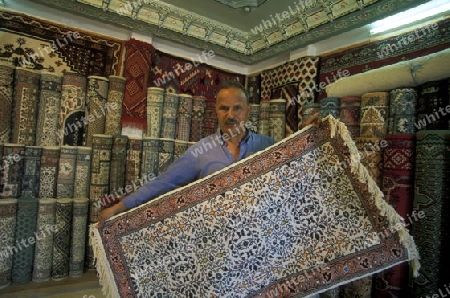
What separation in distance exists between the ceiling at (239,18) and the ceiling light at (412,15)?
10 cm

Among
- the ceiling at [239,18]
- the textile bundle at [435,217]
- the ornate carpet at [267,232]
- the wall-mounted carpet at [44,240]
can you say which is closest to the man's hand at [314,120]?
the ornate carpet at [267,232]

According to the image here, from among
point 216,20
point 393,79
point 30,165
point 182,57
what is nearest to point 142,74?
point 182,57

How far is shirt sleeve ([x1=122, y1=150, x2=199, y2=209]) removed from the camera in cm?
125

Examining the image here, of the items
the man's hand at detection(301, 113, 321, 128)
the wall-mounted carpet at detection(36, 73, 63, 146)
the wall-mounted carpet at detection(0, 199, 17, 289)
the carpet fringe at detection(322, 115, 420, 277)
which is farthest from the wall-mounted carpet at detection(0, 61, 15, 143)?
the carpet fringe at detection(322, 115, 420, 277)

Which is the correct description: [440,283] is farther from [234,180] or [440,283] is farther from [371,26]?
[371,26]

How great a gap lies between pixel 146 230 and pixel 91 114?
1.27m

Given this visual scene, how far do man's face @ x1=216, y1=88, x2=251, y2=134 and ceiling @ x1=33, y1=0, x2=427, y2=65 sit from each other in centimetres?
122

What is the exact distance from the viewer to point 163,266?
116 centimetres

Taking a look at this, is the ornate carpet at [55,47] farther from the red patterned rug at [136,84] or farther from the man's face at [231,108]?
the man's face at [231,108]

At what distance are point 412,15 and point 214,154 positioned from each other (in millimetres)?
1744

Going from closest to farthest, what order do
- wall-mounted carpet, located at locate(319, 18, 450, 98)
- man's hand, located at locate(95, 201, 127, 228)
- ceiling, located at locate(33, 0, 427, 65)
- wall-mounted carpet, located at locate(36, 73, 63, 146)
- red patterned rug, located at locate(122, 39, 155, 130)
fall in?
man's hand, located at locate(95, 201, 127, 228) < wall-mounted carpet, located at locate(319, 18, 450, 98) < wall-mounted carpet, located at locate(36, 73, 63, 146) < ceiling, located at locate(33, 0, 427, 65) < red patterned rug, located at locate(122, 39, 155, 130)

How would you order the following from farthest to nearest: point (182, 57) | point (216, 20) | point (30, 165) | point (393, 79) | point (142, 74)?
point (182, 57)
point (216, 20)
point (142, 74)
point (30, 165)
point (393, 79)

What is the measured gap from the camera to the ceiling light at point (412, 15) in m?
1.61

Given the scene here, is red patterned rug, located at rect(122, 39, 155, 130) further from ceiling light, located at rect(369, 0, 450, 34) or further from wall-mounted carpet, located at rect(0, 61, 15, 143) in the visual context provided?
ceiling light, located at rect(369, 0, 450, 34)
